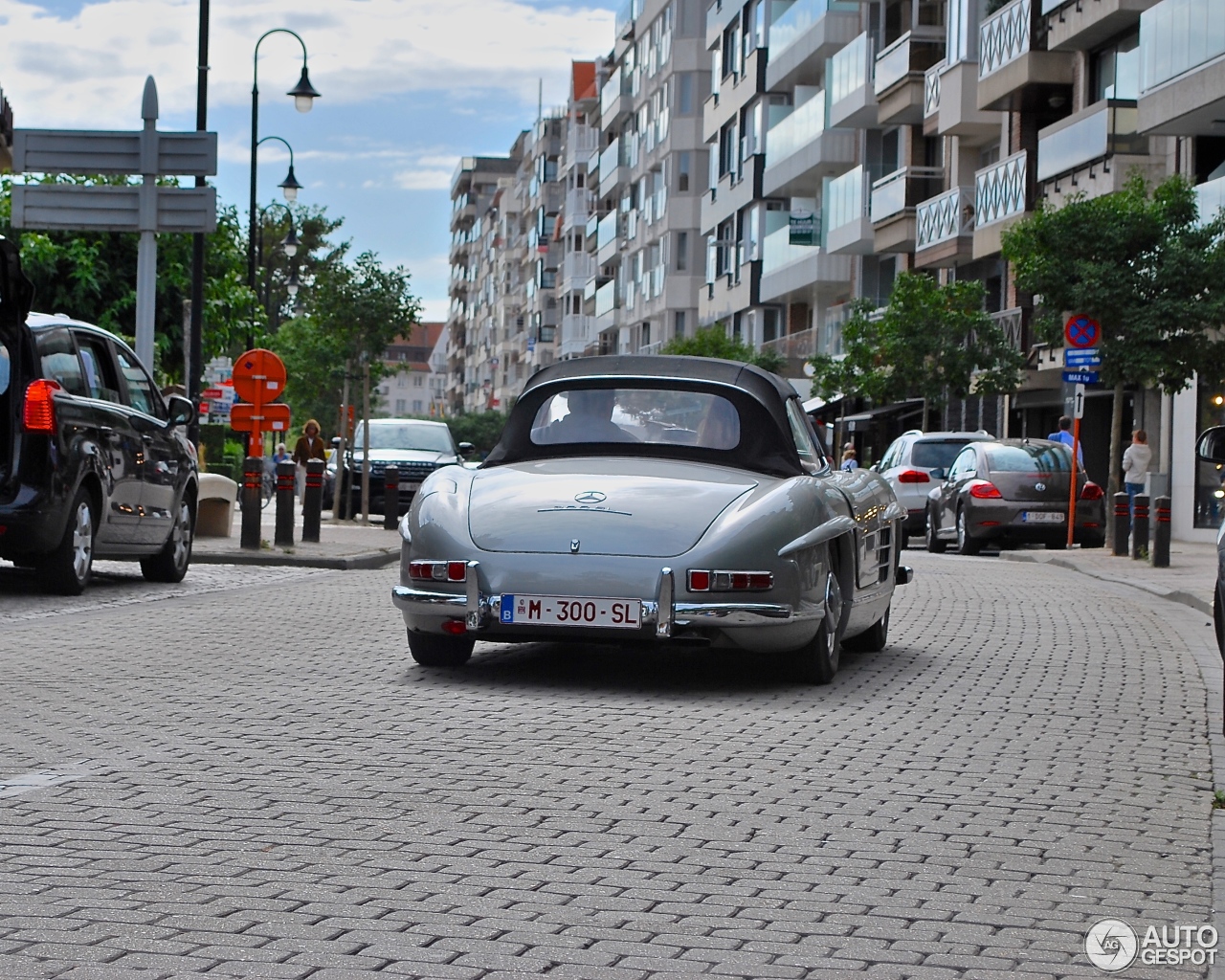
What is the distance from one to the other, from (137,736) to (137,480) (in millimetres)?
8124

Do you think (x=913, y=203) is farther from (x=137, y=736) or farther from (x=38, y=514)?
(x=137, y=736)

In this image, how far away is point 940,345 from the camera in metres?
43.4

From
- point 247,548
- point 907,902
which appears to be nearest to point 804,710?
point 907,902

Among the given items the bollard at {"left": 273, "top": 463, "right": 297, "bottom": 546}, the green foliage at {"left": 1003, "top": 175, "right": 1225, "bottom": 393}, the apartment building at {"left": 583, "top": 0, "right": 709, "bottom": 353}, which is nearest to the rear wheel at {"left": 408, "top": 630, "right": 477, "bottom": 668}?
the bollard at {"left": 273, "top": 463, "right": 297, "bottom": 546}

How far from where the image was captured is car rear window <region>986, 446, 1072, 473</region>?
2852cm

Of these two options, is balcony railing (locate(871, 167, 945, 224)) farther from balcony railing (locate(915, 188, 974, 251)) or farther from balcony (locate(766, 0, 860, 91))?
balcony (locate(766, 0, 860, 91))

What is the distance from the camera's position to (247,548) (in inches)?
845

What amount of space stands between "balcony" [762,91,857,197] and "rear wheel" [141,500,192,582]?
1809 inches

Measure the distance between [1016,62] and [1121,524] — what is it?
839 inches

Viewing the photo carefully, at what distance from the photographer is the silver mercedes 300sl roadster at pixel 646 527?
9.49m

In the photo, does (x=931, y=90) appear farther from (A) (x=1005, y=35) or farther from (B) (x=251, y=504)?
(B) (x=251, y=504)

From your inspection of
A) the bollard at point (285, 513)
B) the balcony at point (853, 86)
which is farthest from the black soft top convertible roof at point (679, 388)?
the balcony at point (853, 86)

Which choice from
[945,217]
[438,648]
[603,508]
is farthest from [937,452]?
[603,508]

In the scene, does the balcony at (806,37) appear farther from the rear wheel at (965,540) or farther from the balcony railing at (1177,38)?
the rear wheel at (965,540)
